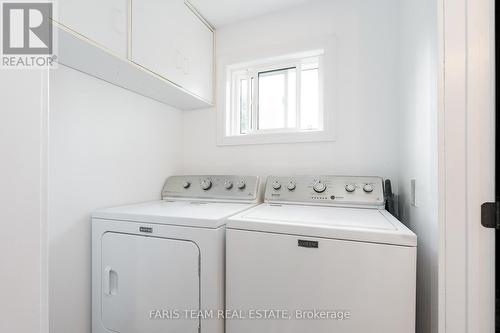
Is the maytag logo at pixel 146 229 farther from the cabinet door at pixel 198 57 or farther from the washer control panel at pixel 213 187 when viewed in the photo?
the cabinet door at pixel 198 57

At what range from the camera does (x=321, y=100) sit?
1.83m

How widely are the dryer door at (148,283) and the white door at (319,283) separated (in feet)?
0.64

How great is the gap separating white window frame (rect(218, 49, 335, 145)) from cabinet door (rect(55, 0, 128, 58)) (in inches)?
37.7

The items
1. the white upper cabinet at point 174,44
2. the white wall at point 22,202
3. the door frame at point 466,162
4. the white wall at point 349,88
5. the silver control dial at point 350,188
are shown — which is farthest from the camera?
the white wall at point 349,88

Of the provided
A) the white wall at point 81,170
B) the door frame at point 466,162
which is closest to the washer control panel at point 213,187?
the white wall at point 81,170

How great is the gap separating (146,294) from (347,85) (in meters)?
1.83

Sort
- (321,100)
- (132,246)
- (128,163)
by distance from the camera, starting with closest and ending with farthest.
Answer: (132,246)
(128,163)
(321,100)

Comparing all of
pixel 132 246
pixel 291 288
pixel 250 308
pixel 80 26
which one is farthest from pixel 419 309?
pixel 80 26

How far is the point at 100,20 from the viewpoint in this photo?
1099 millimetres

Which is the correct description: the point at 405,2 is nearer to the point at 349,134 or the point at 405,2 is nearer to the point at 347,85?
the point at 347,85

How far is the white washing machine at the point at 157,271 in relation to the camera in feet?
3.52

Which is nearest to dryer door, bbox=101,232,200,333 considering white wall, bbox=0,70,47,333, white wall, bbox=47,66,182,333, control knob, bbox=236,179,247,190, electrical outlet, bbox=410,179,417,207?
white wall, bbox=47,66,182,333

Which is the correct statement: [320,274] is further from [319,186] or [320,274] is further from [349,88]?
[349,88]

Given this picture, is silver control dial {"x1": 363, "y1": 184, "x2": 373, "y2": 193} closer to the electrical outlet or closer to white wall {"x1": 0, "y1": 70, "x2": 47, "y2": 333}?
the electrical outlet
